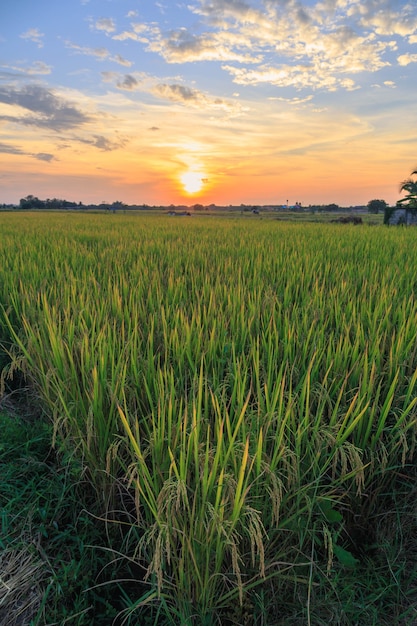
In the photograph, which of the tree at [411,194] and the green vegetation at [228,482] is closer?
the green vegetation at [228,482]

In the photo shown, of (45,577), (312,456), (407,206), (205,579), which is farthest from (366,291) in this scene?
(407,206)

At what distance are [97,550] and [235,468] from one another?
68 cm

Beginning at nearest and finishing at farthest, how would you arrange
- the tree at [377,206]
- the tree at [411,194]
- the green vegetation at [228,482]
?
1. the green vegetation at [228,482]
2. the tree at [411,194]
3. the tree at [377,206]

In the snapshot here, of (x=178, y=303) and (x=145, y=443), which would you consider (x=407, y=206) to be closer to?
(x=178, y=303)

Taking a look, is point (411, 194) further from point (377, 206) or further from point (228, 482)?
point (377, 206)

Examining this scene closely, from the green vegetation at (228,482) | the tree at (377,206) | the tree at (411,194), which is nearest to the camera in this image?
the green vegetation at (228,482)

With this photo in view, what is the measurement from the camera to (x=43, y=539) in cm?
129

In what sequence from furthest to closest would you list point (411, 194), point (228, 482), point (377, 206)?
point (377, 206), point (411, 194), point (228, 482)

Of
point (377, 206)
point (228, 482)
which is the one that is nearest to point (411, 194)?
point (228, 482)

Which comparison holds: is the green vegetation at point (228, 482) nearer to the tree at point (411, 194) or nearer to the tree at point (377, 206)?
the tree at point (411, 194)

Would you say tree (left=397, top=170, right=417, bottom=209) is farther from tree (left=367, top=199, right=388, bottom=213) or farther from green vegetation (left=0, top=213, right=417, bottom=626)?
tree (left=367, top=199, right=388, bottom=213)

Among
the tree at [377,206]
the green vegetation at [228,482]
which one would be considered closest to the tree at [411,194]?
the green vegetation at [228,482]

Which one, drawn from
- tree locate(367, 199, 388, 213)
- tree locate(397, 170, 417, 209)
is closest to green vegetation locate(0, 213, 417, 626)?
tree locate(397, 170, 417, 209)

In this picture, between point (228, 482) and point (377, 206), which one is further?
point (377, 206)
